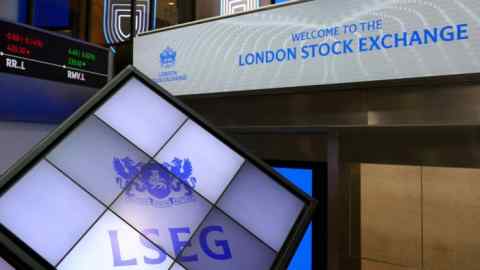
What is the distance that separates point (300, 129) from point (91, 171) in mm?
1170

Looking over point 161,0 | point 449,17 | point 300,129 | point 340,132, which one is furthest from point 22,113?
point 449,17

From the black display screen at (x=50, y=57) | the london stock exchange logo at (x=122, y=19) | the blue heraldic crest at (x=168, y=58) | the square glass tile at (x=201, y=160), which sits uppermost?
the london stock exchange logo at (x=122, y=19)

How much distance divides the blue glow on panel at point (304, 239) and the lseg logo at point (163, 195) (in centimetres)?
73

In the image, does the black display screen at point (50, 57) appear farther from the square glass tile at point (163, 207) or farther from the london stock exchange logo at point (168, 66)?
the square glass tile at point (163, 207)

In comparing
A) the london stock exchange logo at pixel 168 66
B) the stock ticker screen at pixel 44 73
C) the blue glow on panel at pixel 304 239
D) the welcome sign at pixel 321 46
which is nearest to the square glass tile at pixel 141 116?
the blue glow on panel at pixel 304 239

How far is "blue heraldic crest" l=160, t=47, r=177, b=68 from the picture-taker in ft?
8.11

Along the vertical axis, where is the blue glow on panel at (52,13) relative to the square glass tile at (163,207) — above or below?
above

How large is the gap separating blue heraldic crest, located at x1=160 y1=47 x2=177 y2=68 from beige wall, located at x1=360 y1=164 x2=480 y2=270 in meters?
1.62

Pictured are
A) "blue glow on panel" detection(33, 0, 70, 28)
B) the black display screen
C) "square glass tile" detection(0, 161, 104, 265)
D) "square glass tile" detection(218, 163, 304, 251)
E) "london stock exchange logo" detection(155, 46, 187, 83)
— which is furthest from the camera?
"blue glow on panel" detection(33, 0, 70, 28)

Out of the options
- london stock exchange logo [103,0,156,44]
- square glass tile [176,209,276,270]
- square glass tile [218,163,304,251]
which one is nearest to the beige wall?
square glass tile [218,163,304,251]

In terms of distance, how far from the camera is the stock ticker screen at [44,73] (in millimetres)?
2713

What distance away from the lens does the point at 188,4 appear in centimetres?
377

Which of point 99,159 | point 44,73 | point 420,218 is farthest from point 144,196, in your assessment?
point 420,218

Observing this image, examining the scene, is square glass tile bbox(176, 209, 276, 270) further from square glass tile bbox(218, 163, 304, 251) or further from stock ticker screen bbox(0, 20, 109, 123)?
stock ticker screen bbox(0, 20, 109, 123)
